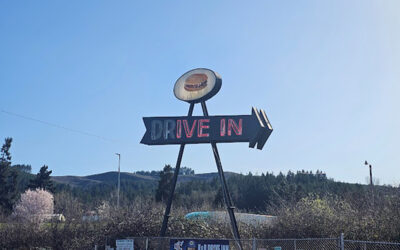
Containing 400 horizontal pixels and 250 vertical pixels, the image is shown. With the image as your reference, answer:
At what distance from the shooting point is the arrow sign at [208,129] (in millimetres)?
19422

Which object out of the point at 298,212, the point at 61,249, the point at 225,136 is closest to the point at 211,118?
the point at 225,136

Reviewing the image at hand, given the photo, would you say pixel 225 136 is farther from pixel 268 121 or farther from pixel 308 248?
pixel 308 248

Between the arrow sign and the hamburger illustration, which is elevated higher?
the hamburger illustration

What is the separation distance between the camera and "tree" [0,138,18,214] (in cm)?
6638

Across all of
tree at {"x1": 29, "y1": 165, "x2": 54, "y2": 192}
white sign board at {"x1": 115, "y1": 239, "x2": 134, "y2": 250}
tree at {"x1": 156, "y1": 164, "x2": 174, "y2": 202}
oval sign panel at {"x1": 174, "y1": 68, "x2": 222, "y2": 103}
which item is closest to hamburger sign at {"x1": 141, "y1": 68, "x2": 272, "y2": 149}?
oval sign panel at {"x1": 174, "y1": 68, "x2": 222, "y2": 103}

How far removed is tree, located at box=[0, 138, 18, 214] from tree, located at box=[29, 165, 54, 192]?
3.20m

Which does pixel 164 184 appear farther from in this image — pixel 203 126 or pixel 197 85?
pixel 203 126

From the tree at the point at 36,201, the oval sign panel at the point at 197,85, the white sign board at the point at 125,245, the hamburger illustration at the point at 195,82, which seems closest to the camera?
the white sign board at the point at 125,245

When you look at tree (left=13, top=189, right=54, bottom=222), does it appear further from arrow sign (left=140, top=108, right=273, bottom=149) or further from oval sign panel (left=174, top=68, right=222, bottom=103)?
oval sign panel (left=174, top=68, right=222, bottom=103)

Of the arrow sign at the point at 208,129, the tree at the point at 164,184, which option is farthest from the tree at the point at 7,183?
the arrow sign at the point at 208,129

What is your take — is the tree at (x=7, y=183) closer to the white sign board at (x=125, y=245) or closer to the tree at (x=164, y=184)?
the tree at (x=164, y=184)

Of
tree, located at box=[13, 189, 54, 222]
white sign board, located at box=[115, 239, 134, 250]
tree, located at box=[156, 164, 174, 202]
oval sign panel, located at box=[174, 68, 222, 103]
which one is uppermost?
oval sign panel, located at box=[174, 68, 222, 103]

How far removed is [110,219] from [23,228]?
503cm

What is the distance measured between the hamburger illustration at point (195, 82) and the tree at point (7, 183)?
55.0 m
